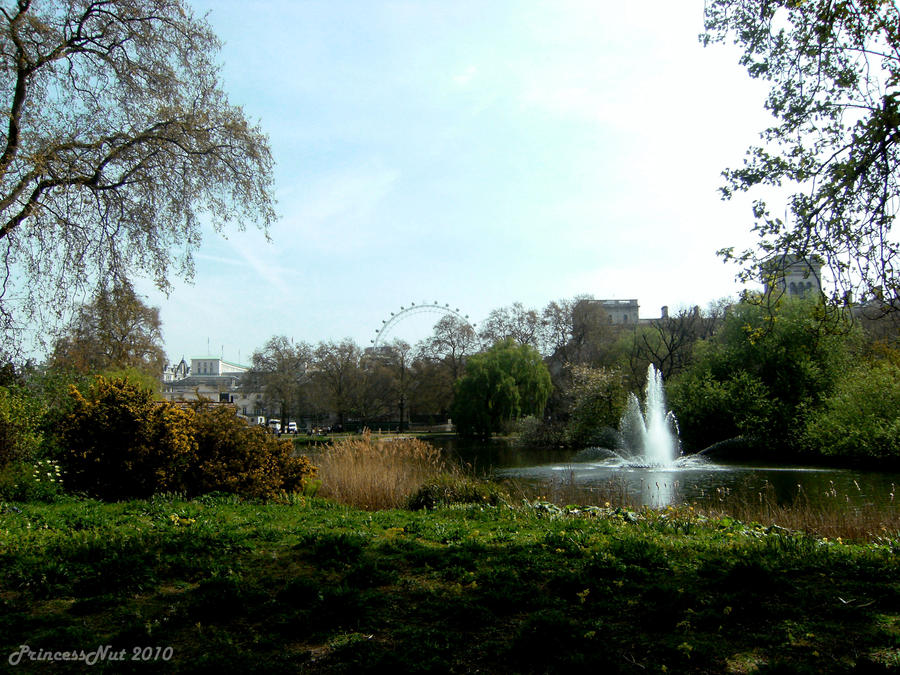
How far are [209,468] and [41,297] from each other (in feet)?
13.3

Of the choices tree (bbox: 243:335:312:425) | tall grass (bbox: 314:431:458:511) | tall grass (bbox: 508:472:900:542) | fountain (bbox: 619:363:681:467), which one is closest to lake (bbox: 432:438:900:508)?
tall grass (bbox: 508:472:900:542)

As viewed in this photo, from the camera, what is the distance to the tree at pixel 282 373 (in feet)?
181

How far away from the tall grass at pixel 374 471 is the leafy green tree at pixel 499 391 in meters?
29.9

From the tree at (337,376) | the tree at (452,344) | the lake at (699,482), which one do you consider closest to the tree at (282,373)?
the tree at (337,376)

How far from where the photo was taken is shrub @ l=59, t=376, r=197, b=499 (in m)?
9.54

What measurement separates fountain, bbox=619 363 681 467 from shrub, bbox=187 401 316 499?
Result: 15511 millimetres

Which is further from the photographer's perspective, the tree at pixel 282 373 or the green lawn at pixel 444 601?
the tree at pixel 282 373

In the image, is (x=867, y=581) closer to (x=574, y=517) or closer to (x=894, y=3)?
(x=574, y=517)

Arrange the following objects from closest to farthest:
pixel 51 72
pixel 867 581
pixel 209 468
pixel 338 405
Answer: pixel 867 581, pixel 209 468, pixel 51 72, pixel 338 405

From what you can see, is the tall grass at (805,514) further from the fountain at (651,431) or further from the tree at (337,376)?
the tree at (337,376)

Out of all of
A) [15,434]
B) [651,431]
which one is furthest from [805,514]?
[651,431]

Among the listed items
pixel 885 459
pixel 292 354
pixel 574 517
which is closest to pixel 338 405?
pixel 292 354

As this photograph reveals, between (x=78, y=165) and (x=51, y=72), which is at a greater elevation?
(x=51, y=72)

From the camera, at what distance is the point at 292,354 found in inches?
2281
